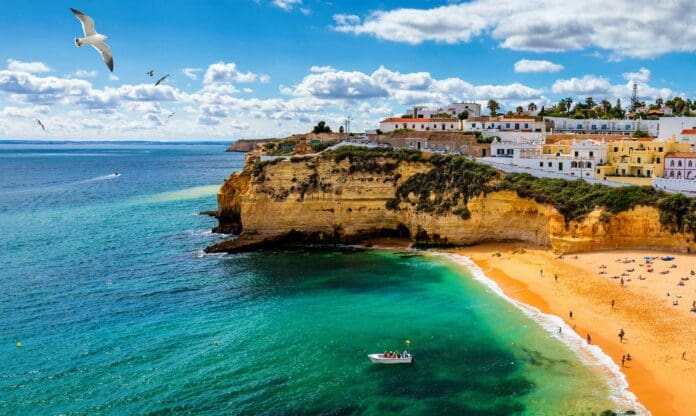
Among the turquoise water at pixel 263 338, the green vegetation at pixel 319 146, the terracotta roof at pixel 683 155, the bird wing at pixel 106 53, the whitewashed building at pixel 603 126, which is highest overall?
the whitewashed building at pixel 603 126

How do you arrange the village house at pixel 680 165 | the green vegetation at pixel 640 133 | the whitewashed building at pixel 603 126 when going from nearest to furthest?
the village house at pixel 680 165
the green vegetation at pixel 640 133
the whitewashed building at pixel 603 126

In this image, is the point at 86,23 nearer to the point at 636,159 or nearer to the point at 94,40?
the point at 94,40

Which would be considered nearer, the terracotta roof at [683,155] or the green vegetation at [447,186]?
the green vegetation at [447,186]

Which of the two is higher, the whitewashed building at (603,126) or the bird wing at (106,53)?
the whitewashed building at (603,126)

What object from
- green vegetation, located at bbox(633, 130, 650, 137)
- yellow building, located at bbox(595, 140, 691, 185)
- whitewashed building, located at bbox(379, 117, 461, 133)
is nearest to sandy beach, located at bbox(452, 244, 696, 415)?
yellow building, located at bbox(595, 140, 691, 185)

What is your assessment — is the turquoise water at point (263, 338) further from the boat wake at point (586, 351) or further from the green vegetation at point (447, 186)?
the green vegetation at point (447, 186)

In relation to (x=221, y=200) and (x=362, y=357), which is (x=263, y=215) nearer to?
(x=221, y=200)

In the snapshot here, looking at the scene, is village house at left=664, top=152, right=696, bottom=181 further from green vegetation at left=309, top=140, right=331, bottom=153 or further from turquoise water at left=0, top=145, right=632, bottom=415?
green vegetation at left=309, top=140, right=331, bottom=153

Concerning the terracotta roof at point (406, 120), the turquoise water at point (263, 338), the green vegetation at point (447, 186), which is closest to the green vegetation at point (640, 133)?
the terracotta roof at point (406, 120)

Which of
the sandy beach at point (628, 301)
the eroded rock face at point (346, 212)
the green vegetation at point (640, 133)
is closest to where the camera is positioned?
the sandy beach at point (628, 301)
